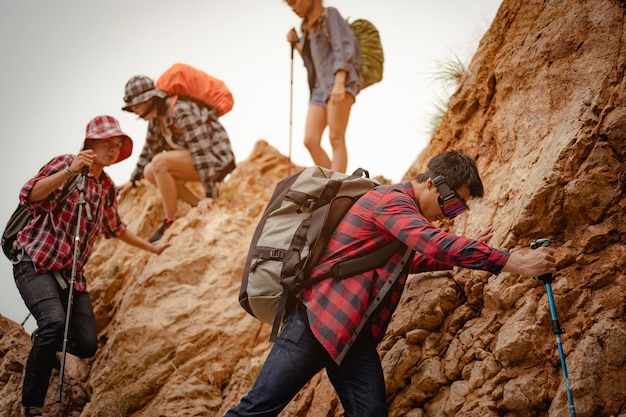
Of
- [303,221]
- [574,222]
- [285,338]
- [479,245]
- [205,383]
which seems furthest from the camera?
[205,383]

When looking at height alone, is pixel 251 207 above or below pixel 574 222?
above

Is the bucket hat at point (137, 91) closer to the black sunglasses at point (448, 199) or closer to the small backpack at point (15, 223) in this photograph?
the small backpack at point (15, 223)

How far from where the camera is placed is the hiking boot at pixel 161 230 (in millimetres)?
9246

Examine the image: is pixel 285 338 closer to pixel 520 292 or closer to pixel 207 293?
pixel 520 292

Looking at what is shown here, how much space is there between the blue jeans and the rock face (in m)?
0.79

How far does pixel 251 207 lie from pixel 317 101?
2.49 metres

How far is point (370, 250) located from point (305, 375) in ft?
3.26

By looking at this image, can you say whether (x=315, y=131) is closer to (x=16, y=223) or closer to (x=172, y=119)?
(x=172, y=119)


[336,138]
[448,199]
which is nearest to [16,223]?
[336,138]

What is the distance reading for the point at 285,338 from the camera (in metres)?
3.75

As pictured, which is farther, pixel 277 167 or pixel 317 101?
pixel 277 167

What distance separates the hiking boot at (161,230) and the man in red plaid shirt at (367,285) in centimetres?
592

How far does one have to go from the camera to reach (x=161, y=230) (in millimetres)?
9383

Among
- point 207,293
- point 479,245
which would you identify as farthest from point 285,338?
point 207,293
